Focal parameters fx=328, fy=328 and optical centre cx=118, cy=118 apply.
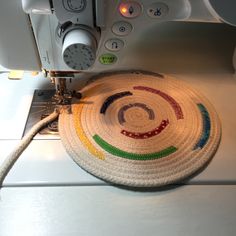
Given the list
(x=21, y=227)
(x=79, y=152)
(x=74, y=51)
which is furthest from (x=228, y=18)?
(x=21, y=227)

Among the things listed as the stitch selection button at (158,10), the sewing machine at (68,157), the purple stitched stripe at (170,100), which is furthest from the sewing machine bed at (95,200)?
the stitch selection button at (158,10)

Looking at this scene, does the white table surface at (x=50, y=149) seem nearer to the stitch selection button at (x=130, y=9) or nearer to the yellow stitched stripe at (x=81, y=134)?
the yellow stitched stripe at (x=81, y=134)

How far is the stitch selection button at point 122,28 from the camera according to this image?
1.70 feet

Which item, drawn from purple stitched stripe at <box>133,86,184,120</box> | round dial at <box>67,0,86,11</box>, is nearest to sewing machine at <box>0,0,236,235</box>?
round dial at <box>67,0,86,11</box>

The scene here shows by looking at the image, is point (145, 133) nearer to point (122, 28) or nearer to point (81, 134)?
point (81, 134)

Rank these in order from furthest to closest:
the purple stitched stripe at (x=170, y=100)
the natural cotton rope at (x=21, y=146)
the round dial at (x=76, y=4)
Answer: the purple stitched stripe at (x=170, y=100)
the natural cotton rope at (x=21, y=146)
the round dial at (x=76, y=4)

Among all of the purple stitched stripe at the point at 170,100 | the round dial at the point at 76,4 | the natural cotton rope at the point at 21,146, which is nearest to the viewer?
the round dial at the point at 76,4

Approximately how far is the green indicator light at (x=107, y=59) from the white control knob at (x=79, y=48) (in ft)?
0.18

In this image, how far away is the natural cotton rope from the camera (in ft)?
2.05

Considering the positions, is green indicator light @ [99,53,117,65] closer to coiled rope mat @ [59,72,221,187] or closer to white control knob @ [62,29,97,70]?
white control knob @ [62,29,97,70]

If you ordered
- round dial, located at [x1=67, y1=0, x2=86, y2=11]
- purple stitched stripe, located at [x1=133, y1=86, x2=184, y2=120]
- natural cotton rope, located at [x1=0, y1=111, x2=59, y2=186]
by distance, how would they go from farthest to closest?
purple stitched stripe, located at [x1=133, y1=86, x2=184, y2=120]
natural cotton rope, located at [x1=0, y1=111, x2=59, y2=186]
round dial, located at [x1=67, y1=0, x2=86, y2=11]

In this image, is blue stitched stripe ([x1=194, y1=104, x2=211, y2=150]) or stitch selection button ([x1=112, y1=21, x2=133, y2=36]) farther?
blue stitched stripe ([x1=194, y1=104, x2=211, y2=150])

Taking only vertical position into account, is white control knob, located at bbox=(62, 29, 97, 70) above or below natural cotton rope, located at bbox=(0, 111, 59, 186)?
above

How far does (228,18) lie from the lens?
1.56 feet
